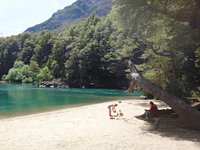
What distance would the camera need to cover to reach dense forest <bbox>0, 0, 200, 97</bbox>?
873 inches

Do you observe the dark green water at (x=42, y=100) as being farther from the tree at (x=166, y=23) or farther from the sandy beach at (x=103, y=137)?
the tree at (x=166, y=23)

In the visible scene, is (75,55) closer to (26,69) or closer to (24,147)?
(26,69)

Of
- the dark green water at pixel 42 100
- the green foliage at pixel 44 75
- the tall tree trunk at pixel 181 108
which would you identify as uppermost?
the green foliage at pixel 44 75

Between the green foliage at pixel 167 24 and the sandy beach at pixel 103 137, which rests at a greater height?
the green foliage at pixel 167 24

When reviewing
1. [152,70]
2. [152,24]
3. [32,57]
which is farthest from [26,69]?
[152,24]

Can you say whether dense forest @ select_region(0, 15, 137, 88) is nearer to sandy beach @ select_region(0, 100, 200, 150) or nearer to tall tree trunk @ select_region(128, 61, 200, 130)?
tall tree trunk @ select_region(128, 61, 200, 130)

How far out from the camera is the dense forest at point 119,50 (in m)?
22.2

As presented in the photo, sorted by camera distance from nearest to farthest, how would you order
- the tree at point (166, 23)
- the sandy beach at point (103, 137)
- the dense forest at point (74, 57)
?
1. the sandy beach at point (103, 137)
2. the tree at point (166, 23)
3. the dense forest at point (74, 57)

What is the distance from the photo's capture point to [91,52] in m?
105

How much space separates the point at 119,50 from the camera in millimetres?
81188

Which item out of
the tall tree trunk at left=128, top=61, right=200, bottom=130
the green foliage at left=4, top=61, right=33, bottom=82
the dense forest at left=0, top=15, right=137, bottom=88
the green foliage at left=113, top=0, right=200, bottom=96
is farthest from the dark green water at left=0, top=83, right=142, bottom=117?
the green foliage at left=4, top=61, right=33, bottom=82

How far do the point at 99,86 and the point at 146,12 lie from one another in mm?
81948

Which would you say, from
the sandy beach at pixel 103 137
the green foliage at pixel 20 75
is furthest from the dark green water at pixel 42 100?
the green foliage at pixel 20 75

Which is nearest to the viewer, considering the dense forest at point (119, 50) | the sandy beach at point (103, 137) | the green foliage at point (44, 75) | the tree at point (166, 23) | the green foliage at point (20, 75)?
the sandy beach at point (103, 137)
